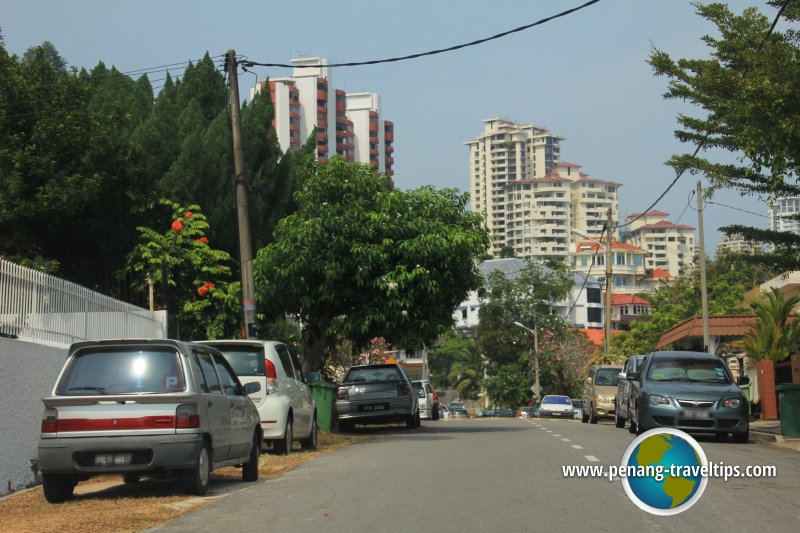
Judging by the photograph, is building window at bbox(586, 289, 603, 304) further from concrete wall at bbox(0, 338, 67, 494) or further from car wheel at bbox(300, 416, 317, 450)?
concrete wall at bbox(0, 338, 67, 494)

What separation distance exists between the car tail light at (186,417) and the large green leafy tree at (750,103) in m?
11.7

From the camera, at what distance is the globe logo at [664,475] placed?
10133 millimetres

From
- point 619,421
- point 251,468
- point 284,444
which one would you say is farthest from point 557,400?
point 251,468

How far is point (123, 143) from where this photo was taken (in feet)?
99.1

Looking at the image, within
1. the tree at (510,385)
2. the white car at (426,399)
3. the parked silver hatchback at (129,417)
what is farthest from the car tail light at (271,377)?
the tree at (510,385)

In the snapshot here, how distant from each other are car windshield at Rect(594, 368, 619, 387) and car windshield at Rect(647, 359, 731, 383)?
1238 centimetres

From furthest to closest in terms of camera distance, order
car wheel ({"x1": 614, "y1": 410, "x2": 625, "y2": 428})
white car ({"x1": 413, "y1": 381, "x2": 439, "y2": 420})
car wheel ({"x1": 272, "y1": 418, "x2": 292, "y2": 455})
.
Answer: white car ({"x1": 413, "y1": 381, "x2": 439, "y2": 420}) < car wheel ({"x1": 614, "y1": 410, "x2": 625, "y2": 428}) < car wheel ({"x1": 272, "y1": 418, "x2": 292, "y2": 455})

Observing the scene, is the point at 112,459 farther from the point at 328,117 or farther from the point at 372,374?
the point at 328,117

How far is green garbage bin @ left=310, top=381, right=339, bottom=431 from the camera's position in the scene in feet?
80.5

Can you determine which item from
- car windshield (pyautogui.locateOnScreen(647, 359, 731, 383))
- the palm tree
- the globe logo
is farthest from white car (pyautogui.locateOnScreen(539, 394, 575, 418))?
the globe logo

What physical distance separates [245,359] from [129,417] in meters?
5.82

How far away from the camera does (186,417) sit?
439 inches

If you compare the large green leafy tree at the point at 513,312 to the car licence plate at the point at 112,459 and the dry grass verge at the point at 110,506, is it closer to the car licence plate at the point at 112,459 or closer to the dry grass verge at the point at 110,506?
the dry grass verge at the point at 110,506

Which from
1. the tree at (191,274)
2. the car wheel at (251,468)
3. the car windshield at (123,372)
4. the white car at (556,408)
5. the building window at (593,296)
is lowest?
the white car at (556,408)
